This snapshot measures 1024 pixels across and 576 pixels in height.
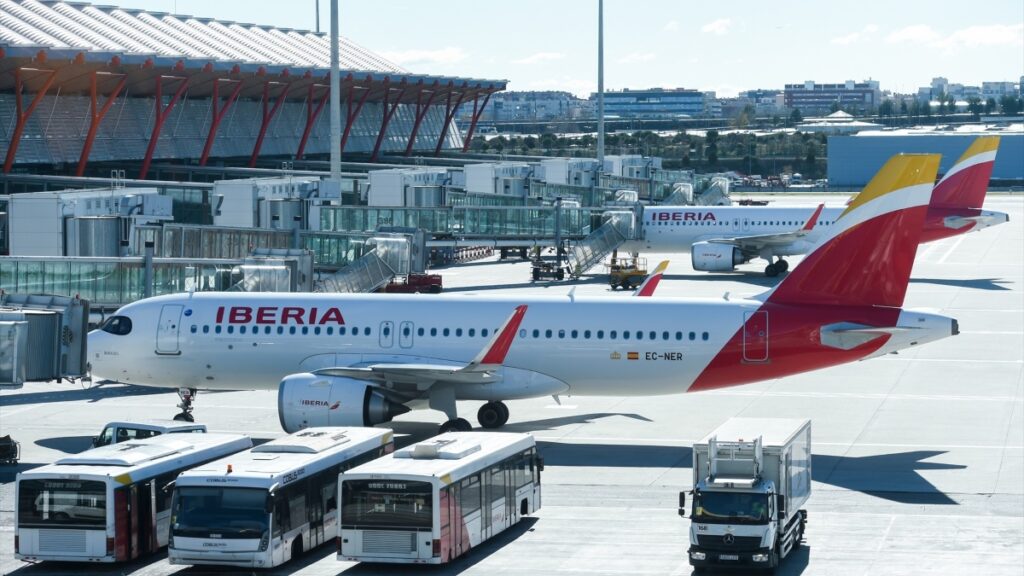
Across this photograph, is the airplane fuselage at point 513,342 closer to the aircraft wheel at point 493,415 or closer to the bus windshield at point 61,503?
the aircraft wheel at point 493,415

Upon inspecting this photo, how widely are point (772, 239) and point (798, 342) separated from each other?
163ft

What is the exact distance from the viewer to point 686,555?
2930 cm

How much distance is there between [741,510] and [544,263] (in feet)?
202

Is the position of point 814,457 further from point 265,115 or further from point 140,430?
point 265,115

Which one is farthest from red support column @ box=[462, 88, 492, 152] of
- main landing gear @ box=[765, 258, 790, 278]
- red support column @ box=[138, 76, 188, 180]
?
main landing gear @ box=[765, 258, 790, 278]

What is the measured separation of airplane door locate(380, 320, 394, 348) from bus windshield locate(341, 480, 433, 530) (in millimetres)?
14167

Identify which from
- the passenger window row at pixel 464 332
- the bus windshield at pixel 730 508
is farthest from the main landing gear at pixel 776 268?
the bus windshield at pixel 730 508

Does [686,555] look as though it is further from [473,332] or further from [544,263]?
[544,263]

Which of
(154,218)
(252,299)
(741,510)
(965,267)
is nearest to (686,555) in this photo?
(741,510)

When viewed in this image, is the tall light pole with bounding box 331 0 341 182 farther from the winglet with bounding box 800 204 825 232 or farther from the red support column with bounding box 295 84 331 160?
the red support column with bounding box 295 84 331 160

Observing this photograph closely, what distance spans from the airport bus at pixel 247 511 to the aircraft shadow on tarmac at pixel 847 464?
10.7m

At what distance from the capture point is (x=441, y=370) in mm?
40094

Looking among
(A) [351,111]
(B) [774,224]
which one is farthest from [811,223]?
(A) [351,111]

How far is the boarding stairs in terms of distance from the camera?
89.5 metres
